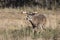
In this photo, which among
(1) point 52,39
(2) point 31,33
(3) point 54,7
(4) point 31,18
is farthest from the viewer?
(3) point 54,7

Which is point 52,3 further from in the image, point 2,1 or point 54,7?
point 2,1

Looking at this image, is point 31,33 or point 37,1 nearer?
point 31,33

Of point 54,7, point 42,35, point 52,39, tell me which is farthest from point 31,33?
point 54,7

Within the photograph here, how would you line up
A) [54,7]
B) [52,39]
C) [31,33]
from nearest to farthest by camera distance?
1. [52,39]
2. [31,33]
3. [54,7]

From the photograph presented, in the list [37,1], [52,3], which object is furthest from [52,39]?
[37,1]

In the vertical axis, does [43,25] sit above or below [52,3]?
above

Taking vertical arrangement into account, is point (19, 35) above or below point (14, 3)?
above

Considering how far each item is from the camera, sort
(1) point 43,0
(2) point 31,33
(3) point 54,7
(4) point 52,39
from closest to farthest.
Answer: (4) point 52,39 → (2) point 31,33 → (3) point 54,7 → (1) point 43,0

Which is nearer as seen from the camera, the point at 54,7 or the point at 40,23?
the point at 40,23

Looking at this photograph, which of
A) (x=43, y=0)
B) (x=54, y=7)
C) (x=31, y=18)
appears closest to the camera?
(x=31, y=18)

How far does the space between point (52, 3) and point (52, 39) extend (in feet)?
46.7

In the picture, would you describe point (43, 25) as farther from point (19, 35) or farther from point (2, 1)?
point (2, 1)

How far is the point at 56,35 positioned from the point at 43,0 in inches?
596

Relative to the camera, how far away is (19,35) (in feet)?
26.0
